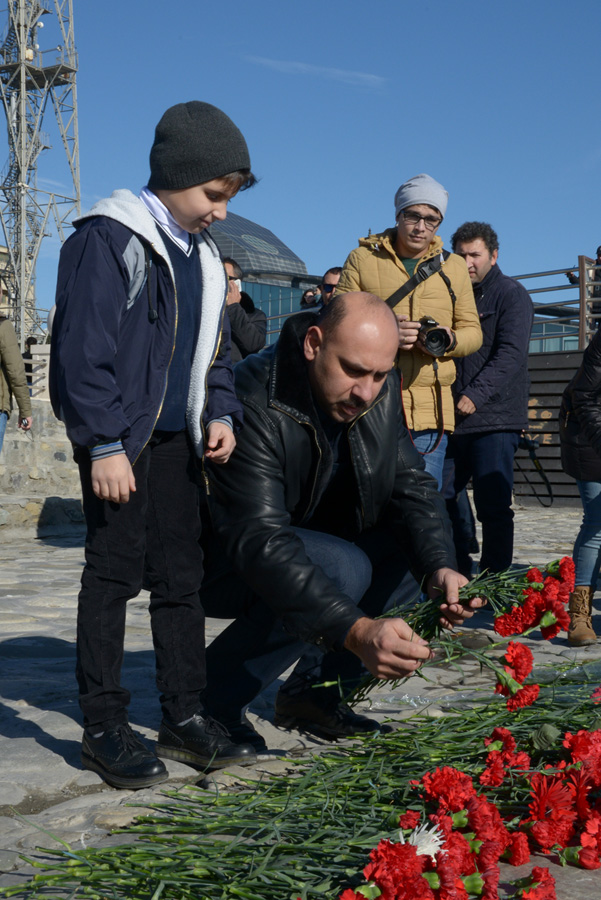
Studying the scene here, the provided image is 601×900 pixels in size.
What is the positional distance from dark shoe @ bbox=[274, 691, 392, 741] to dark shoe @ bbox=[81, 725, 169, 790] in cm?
59

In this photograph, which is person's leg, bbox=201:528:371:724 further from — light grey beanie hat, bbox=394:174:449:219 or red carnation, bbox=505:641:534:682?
light grey beanie hat, bbox=394:174:449:219

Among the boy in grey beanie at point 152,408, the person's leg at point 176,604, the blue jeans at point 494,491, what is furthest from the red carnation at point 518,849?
the blue jeans at point 494,491

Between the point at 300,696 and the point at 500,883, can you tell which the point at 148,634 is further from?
the point at 500,883

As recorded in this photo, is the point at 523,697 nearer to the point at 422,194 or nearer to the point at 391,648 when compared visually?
the point at 391,648

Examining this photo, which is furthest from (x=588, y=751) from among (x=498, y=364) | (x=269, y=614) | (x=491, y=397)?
(x=498, y=364)

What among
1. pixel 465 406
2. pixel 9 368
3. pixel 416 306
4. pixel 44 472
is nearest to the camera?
pixel 416 306

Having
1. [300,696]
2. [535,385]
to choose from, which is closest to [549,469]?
[535,385]

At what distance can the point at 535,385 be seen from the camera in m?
12.8

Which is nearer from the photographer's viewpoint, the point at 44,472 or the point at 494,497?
the point at 494,497

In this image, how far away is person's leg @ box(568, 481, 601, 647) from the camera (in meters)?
4.25

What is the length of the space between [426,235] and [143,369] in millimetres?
2104

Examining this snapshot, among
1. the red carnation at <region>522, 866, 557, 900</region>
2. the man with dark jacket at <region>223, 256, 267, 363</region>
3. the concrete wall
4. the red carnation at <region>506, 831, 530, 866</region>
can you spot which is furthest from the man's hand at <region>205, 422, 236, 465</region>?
the concrete wall

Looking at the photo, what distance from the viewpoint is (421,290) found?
4262mm

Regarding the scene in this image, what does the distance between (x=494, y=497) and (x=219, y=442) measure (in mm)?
2508
